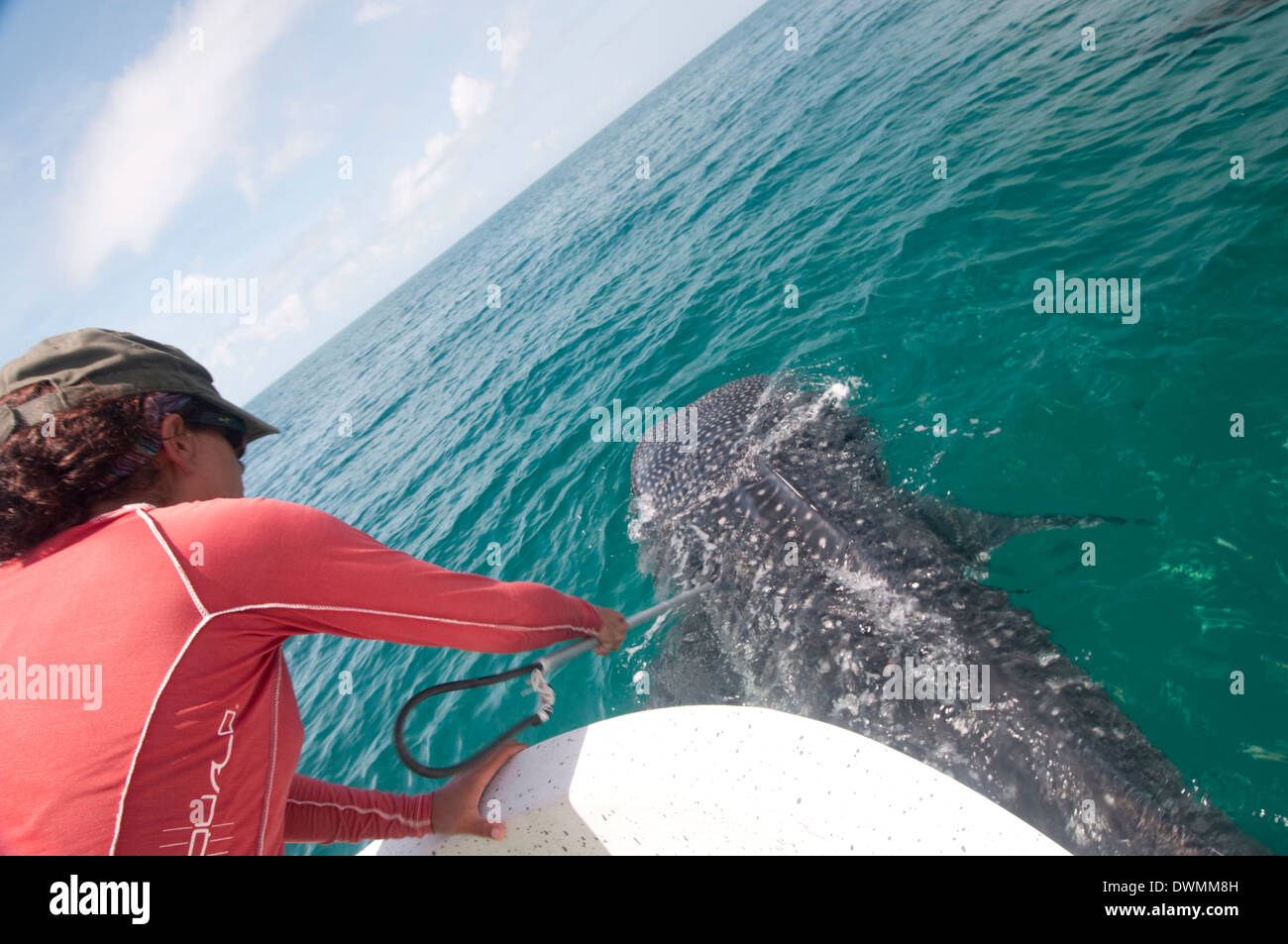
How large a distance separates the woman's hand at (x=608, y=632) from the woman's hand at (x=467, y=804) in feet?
3.07

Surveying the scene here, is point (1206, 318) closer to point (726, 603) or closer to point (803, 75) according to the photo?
point (726, 603)

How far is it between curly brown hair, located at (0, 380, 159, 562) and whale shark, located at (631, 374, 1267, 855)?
4.28m

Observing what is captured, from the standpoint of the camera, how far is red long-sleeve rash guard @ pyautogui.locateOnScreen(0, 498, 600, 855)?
184cm

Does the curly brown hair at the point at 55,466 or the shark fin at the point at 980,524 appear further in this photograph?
the shark fin at the point at 980,524

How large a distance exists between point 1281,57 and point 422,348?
107ft

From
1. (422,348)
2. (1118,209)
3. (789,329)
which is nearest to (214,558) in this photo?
(789,329)

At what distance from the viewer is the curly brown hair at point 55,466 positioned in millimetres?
2061

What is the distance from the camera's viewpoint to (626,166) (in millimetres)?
43000

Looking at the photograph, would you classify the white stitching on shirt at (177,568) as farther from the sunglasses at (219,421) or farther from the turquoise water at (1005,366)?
the turquoise water at (1005,366)

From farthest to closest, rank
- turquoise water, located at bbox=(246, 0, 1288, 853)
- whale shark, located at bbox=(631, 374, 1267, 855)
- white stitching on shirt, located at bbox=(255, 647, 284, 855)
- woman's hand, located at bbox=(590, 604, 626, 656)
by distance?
turquoise water, located at bbox=(246, 0, 1288, 853)
whale shark, located at bbox=(631, 374, 1267, 855)
woman's hand, located at bbox=(590, 604, 626, 656)
white stitching on shirt, located at bbox=(255, 647, 284, 855)

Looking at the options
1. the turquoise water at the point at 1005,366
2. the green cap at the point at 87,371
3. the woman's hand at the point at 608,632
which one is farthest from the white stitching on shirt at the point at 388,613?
the turquoise water at the point at 1005,366

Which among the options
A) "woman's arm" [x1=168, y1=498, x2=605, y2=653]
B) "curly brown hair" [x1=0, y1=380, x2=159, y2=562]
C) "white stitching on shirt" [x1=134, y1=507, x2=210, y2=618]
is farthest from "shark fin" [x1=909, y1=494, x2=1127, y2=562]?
"curly brown hair" [x1=0, y1=380, x2=159, y2=562]

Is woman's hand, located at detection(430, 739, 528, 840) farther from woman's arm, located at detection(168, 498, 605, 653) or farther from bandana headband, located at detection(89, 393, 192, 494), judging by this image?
bandana headband, located at detection(89, 393, 192, 494)

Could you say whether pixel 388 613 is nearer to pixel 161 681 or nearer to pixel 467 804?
pixel 161 681
